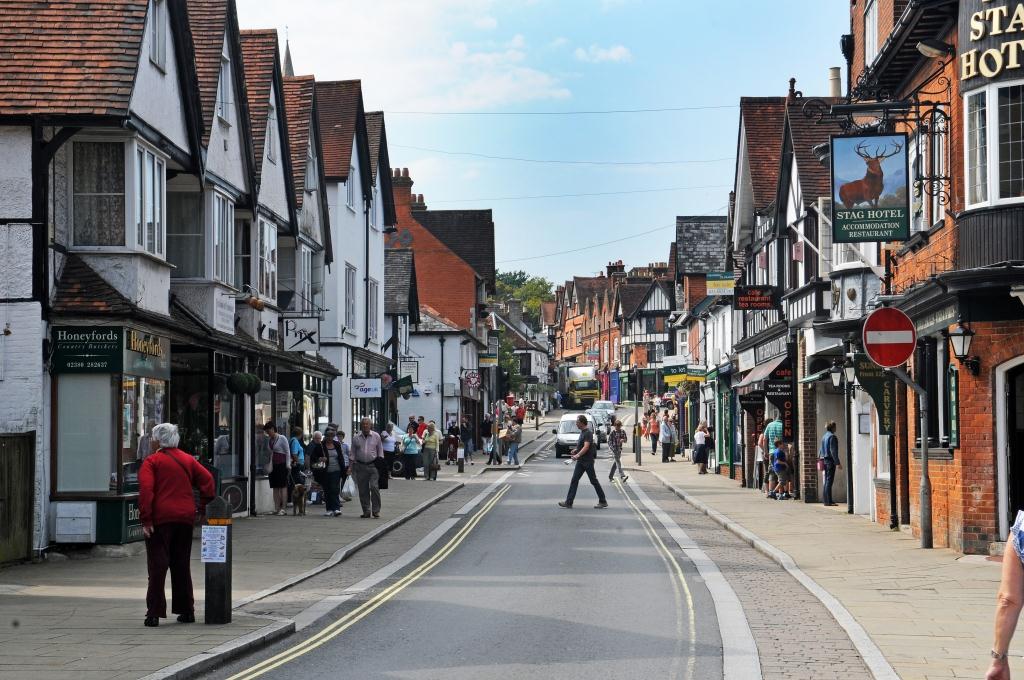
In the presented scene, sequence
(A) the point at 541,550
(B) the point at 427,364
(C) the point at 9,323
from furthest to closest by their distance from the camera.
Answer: (B) the point at 427,364
(A) the point at 541,550
(C) the point at 9,323

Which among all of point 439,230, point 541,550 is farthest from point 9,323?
point 439,230

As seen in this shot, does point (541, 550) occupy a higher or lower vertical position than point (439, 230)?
lower

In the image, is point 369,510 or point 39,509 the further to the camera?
point 369,510

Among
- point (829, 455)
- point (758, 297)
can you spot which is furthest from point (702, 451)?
point (829, 455)

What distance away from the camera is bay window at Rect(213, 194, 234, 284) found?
24984mm

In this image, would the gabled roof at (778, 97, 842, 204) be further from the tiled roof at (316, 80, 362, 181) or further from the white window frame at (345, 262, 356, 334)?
the white window frame at (345, 262, 356, 334)

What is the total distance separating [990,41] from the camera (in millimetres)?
17688

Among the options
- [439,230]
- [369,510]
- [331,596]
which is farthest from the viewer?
[439,230]

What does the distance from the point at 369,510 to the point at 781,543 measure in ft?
28.7

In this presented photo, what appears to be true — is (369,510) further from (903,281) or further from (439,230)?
(439,230)

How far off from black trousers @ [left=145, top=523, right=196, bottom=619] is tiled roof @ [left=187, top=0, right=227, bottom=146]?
12.7 m

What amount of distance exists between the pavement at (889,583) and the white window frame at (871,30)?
8214mm

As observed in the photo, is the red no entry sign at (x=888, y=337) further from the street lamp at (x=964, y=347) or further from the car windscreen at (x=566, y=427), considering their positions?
the car windscreen at (x=566, y=427)

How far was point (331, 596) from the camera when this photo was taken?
582 inches
